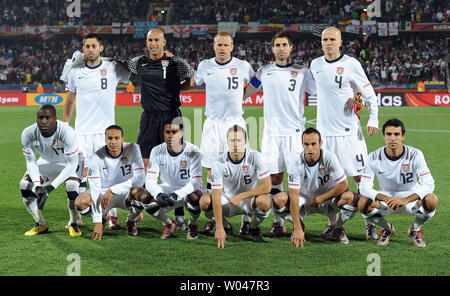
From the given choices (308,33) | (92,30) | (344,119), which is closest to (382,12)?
(308,33)

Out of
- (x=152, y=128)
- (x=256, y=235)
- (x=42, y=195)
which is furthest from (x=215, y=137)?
(x=42, y=195)

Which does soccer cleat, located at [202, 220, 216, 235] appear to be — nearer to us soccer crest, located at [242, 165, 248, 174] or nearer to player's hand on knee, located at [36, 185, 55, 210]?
us soccer crest, located at [242, 165, 248, 174]

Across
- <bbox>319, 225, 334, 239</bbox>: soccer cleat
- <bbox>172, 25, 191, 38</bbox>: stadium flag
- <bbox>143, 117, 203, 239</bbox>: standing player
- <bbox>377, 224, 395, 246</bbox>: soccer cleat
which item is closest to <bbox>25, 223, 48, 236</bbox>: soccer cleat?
<bbox>143, 117, 203, 239</bbox>: standing player

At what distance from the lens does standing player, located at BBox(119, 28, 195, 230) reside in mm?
6520

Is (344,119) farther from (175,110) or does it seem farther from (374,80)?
(374,80)

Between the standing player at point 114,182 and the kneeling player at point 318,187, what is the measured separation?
1482 mm

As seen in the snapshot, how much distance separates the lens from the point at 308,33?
3466 cm

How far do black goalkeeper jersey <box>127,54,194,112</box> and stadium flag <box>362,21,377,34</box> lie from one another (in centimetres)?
2789

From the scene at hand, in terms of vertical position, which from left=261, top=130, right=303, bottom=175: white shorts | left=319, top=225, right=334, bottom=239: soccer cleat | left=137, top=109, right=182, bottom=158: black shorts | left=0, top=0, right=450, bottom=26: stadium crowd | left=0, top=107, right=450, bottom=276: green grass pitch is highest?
left=0, top=0, right=450, bottom=26: stadium crowd

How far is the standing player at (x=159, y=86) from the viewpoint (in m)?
6.52

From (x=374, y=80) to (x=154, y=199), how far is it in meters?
26.2

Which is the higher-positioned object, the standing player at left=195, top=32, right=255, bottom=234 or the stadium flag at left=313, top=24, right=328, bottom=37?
the stadium flag at left=313, top=24, right=328, bottom=37

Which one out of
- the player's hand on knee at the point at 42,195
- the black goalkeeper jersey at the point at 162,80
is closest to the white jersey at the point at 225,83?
the black goalkeeper jersey at the point at 162,80

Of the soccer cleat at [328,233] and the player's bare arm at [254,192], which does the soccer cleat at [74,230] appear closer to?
the player's bare arm at [254,192]
